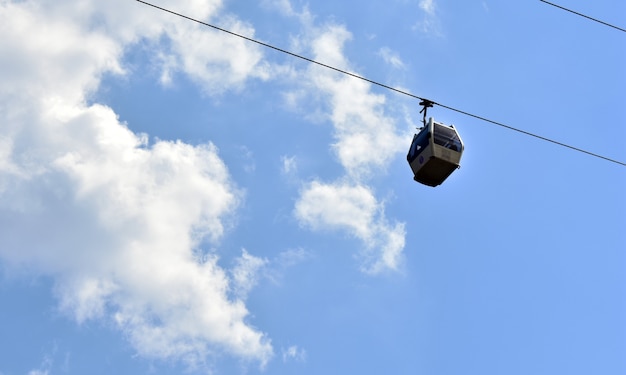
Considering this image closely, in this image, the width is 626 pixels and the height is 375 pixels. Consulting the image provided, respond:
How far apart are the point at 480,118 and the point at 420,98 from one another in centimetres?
298

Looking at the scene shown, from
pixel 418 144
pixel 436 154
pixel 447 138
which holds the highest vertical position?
pixel 418 144

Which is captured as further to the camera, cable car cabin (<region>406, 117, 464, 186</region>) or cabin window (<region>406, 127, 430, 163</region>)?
cabin window (<region>406, 127, 430, 163</region>)

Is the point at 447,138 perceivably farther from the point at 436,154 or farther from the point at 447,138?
the point at 436,154

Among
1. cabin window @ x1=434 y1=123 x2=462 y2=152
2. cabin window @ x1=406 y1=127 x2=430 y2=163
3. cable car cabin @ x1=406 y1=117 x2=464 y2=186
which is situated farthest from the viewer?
cabin window @ x1=406 y1=127 x2=430 y2=163

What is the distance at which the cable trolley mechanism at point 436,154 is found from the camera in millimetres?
35625

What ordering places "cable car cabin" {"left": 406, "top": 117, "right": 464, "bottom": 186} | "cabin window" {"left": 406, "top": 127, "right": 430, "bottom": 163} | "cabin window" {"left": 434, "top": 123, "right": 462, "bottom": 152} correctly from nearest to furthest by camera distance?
"cable car cabin" {"left": 406, "top": 117, "right": 464, "bottom": 186}, "cabin window" {"left": 434, "top": 123, "right": 462, "bottom": 152}, "cabin window" {"left": 406, "top": 127, "right": 430, "bottom": 163}

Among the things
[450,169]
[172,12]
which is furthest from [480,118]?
[172,12]

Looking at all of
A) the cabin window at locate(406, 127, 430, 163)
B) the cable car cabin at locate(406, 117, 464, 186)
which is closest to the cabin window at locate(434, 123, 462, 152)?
the cable car cabin at locate(406, 117, 464, 186)

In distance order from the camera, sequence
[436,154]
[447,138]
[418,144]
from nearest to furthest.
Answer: [436,154] < [447,138] < [418,144]

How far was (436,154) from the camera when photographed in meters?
35.5

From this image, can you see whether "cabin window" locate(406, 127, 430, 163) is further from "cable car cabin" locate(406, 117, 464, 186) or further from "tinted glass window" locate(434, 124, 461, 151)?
"tinted glass window" locate(434, 124, 461, 151)

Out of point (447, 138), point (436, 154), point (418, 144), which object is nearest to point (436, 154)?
point (436, 154)

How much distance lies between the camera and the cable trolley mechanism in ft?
117

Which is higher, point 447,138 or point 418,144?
point 418,144
